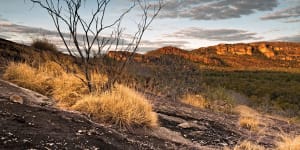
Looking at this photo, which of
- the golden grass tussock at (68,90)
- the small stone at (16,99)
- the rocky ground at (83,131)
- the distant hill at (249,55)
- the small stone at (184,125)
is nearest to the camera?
the rocky ground at (83,131)

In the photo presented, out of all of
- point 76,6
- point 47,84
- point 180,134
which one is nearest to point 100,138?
point 180,134

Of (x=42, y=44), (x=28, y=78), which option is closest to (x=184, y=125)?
(x=28, y=78)

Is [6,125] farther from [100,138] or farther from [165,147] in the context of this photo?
[165,147]

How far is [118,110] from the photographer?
5375mm

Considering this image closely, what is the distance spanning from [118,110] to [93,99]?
0.51 m

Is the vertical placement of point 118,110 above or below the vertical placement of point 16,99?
below

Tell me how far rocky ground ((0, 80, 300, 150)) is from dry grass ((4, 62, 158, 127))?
0.21 m

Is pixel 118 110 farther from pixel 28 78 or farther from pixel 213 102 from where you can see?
pixel 213 102

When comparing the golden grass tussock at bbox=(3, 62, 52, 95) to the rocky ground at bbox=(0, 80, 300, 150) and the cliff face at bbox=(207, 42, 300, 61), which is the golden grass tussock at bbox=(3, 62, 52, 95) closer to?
the rocky ground at bbox=(0, 80, 300, 150)

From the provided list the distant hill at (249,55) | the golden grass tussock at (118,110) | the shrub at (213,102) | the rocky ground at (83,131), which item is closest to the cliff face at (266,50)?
the distant hill at (249,55)

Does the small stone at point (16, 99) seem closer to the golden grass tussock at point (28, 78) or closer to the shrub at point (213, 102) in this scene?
the golden grass tussock at point (28, 78)

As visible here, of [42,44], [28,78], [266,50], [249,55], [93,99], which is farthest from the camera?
[266,50]

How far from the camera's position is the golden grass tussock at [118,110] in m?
5.32

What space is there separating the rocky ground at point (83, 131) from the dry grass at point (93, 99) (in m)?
0.21
